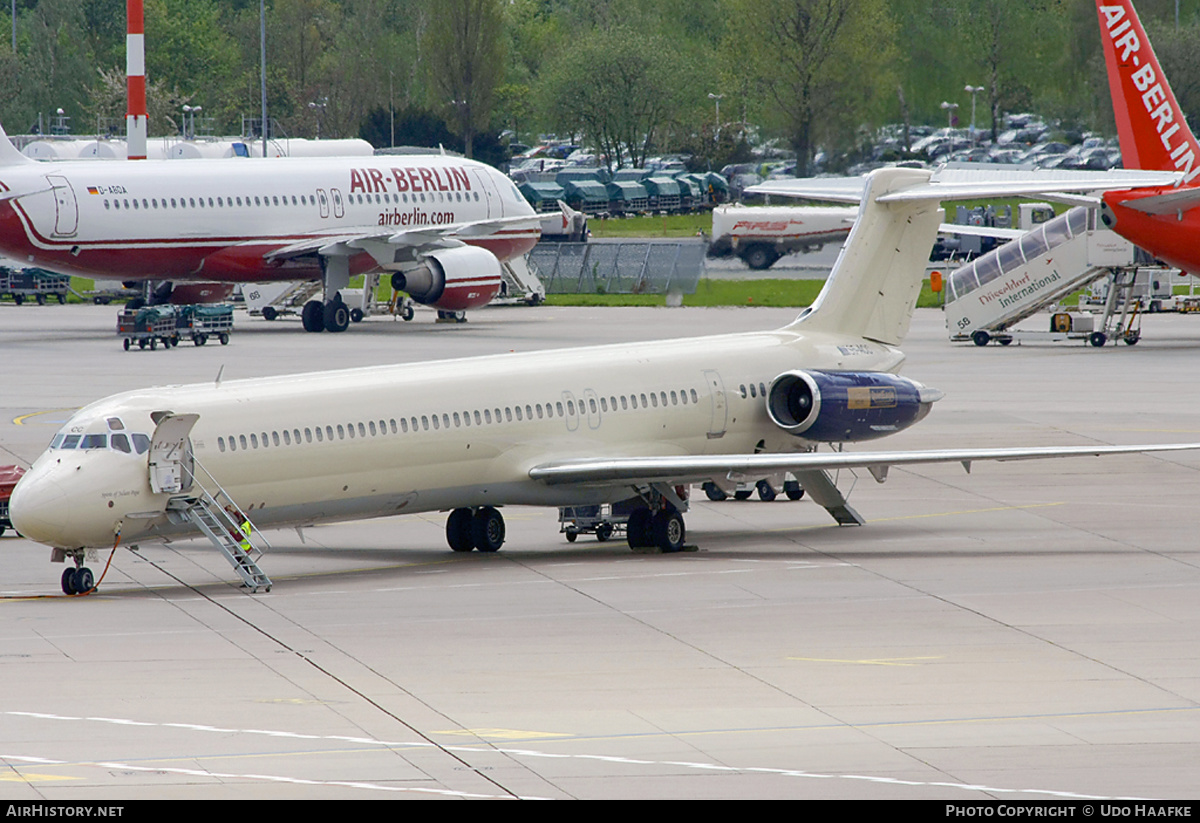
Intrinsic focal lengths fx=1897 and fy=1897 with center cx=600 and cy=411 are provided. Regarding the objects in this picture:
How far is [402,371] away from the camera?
28.9 m

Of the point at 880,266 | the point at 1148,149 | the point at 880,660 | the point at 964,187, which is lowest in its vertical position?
the point at 880,660

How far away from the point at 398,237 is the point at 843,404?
35.6m

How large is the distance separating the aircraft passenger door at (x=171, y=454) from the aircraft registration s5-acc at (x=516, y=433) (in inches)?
1.1

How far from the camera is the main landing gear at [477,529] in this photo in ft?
97.5

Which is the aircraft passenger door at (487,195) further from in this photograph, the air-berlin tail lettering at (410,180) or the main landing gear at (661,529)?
the main landing gear at (661,529)

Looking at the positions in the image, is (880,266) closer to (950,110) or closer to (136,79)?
(136,79)

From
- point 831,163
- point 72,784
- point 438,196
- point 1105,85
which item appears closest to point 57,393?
point 438,196

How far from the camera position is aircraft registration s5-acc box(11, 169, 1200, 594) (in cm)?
2556

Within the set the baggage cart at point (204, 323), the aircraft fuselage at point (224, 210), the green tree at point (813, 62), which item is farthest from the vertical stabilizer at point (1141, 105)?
the green tree at point (813, 62)

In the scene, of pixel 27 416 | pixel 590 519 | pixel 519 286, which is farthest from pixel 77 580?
pixel 519 286

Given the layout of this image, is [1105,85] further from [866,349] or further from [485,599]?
[485,599]

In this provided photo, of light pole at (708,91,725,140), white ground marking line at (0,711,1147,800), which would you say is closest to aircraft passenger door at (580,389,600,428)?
white ground marking line at (0,711,1147,800)

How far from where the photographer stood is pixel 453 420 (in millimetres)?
28328

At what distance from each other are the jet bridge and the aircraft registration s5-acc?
27.8 m
